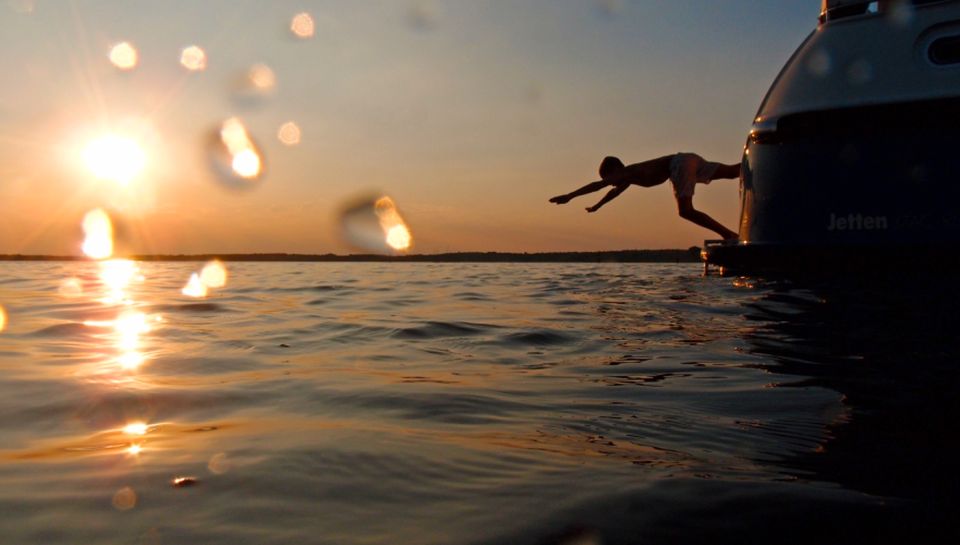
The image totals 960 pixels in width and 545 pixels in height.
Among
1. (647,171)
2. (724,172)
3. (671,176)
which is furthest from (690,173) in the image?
(647,171)

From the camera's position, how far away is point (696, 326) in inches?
195

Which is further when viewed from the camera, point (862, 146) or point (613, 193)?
point (613, 193)

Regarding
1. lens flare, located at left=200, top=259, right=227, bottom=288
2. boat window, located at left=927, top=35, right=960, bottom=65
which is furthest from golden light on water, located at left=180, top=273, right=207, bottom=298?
boat window, located at left=927, top=35, right=960, bottom=65

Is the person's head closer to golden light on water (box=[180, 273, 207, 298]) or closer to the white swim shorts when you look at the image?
the white swim shorts

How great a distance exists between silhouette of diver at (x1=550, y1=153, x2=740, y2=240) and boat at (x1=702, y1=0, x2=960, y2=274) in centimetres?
506

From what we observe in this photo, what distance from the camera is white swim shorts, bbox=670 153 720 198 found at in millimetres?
10414

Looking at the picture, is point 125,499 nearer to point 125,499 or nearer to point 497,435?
point 125,499

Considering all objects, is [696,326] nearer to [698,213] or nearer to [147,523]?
[147,523]

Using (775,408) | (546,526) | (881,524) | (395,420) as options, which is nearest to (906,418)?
(775,408)

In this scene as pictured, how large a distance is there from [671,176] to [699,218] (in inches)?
33.3

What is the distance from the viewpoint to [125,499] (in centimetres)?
161

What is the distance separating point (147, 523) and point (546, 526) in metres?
0.84

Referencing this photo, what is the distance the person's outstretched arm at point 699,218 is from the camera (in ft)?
31.3

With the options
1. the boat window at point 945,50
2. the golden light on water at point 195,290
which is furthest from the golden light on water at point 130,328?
the boat window at point 945,50
